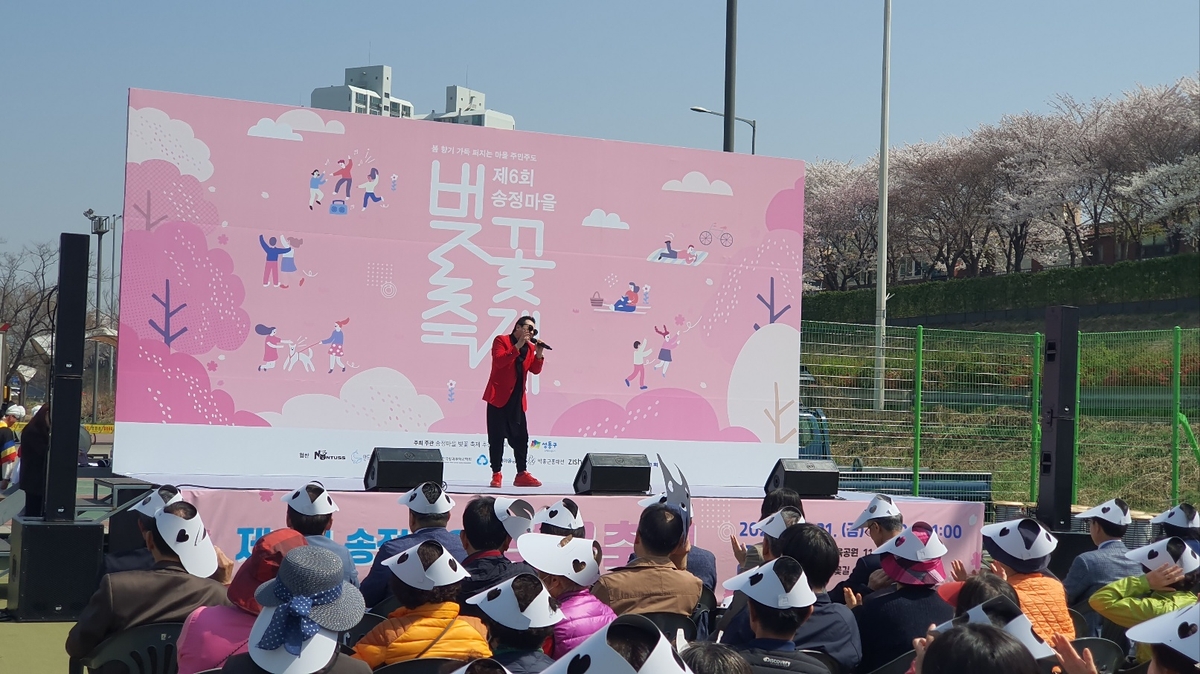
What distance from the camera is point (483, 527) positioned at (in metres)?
4.12

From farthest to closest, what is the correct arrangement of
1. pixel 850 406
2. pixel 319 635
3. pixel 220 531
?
pixel 850 406
pixel 220 531
pixel 319 635

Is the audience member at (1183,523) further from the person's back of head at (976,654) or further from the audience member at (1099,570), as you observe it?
the person's back of head at (976,654)

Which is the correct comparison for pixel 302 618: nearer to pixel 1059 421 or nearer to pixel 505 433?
pixel 505 433

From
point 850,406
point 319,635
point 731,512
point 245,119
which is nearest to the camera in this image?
point 319,635

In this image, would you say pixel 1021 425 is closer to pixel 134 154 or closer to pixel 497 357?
pixel 497 357

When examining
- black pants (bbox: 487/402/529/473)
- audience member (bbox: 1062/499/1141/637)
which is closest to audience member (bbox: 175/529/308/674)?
audience member (bbox: 1062/499/1141/637)

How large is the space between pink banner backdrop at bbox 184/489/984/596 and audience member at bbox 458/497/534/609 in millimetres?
2685

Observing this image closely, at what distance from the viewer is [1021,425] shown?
11078 mm

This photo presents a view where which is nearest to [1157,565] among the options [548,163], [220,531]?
[220,531]

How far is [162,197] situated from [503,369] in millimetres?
2789

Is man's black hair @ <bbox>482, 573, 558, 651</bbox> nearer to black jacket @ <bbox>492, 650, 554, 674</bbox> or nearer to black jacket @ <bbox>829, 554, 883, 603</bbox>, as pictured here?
black jacket @ <bbox>492, 650, 554, 674</bbox>

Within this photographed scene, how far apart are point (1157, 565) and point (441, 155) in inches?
249

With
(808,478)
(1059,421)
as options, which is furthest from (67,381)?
(1059,421)

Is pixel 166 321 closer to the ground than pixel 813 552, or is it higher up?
higher up
